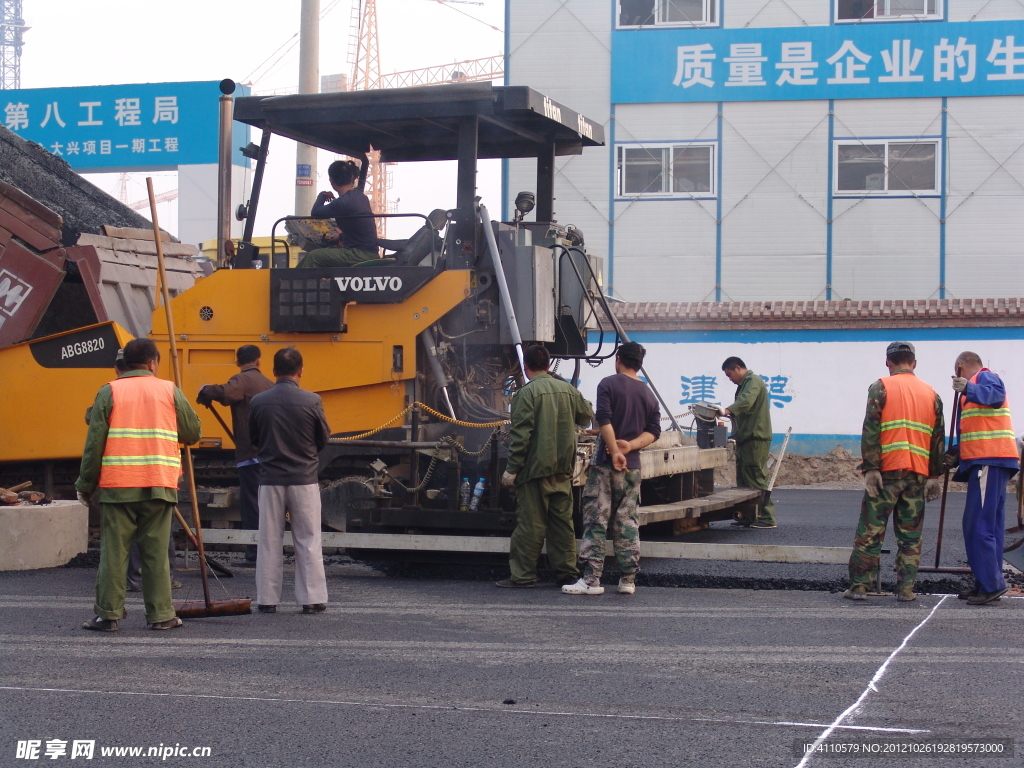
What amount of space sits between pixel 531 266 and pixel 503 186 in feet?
48.1

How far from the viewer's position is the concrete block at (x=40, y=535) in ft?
26.9

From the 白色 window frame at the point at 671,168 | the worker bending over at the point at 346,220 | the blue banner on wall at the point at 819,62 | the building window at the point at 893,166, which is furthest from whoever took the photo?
the 白色 window frame at the point at 671,168

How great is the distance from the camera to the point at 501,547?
7.75 metres

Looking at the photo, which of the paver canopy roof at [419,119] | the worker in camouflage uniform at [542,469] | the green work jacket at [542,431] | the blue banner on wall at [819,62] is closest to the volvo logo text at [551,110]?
the paver canopy roof at [419,119]

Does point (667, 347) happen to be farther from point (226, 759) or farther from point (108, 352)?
point (226, 759)

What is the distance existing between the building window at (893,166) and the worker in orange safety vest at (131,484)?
18.6m

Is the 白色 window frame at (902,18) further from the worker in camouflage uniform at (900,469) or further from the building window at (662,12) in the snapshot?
the worker in camouflage uniform at (900,469)

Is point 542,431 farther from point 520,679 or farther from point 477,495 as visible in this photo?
point 520,679

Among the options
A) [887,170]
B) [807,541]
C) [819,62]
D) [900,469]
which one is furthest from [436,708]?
[819,62]

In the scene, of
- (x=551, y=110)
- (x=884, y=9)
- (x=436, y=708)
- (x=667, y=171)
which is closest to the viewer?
(x=436, y=708)

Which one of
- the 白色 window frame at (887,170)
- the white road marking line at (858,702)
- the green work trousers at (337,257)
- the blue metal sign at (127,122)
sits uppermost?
the blue metal sign at (127,122)

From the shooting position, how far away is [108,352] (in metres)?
8.69

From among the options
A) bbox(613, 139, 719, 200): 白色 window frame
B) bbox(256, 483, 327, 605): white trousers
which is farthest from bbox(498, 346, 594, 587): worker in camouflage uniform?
bbox(613, 139, 719, 200): 白色 window frame

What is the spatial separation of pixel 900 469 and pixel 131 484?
4469 mm
